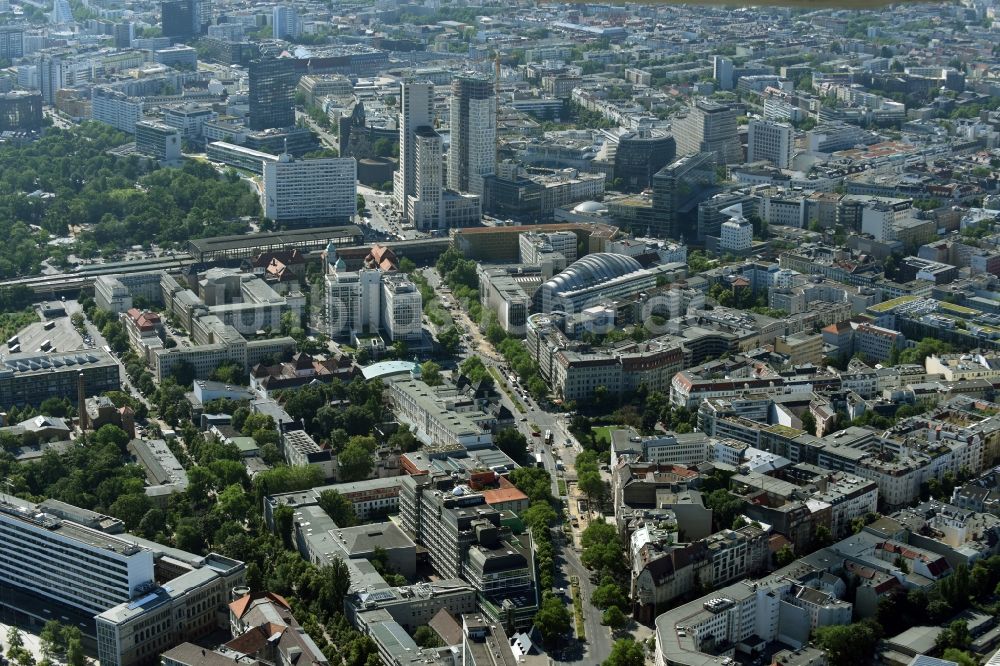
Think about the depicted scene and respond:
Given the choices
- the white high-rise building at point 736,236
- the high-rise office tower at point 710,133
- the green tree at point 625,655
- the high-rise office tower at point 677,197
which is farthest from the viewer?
the high-rise office tower at point 710,133

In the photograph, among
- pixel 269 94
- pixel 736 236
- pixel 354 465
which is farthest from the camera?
pixel 269 94

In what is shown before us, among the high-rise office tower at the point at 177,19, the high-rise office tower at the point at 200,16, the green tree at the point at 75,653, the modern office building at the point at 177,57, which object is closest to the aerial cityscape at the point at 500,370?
the green tree at the point at 75,653

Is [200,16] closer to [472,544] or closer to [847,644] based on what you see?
[472,544]

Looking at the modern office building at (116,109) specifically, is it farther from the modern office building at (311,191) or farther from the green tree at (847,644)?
the green tree at (847,644)

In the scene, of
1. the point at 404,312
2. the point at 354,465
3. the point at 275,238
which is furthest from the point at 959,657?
the point at 275,238

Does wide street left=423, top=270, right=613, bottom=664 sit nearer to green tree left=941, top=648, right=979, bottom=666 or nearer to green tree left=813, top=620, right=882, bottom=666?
green tree left=813, top=620, right=882, bottom=666

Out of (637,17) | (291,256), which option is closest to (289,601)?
(291,256)

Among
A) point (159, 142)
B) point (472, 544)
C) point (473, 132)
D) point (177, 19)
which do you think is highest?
point (177, 19)
